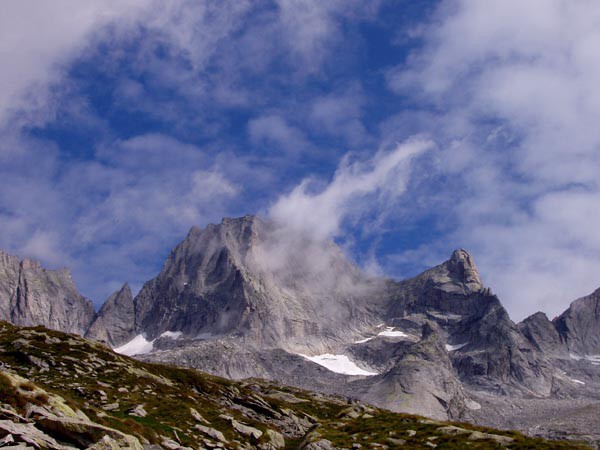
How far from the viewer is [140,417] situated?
62719mm

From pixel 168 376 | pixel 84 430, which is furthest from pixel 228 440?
pixel 168 376

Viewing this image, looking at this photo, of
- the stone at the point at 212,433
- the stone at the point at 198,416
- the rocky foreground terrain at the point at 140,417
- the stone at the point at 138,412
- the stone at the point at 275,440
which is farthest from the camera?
the stone at the point at 275,440

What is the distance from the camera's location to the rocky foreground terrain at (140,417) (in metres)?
36.8

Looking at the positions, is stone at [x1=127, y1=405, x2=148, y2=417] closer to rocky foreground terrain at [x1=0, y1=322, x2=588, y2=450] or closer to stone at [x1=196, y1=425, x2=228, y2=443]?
rocky foreground terrain at [x1=0, y1=322, x2=588, y2=450]

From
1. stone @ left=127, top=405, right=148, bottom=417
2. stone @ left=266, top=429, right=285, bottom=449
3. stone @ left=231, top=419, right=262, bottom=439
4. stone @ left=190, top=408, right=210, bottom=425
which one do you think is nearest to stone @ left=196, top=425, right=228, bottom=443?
stone @ left=190, top=408, right=210, bottom=425

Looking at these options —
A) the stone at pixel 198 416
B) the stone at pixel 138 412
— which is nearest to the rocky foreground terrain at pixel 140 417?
the stone at pixel 198 416

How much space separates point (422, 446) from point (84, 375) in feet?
159

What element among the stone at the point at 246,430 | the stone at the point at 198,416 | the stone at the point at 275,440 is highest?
the stone at the point at 198,416

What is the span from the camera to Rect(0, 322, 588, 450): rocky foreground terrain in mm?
36781

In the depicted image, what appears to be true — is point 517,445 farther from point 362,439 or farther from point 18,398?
point 18,398

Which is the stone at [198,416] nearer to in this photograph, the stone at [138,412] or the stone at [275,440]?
the stone at [138,412]

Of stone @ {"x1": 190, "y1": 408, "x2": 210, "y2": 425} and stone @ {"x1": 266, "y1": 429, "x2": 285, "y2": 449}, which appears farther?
stone @ {"x1": 266, "y1": 429, "x2": 285, "y2": 449}

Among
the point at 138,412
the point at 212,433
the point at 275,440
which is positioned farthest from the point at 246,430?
the point at 138,412

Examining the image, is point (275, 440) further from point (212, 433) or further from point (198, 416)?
point (212, 433)
